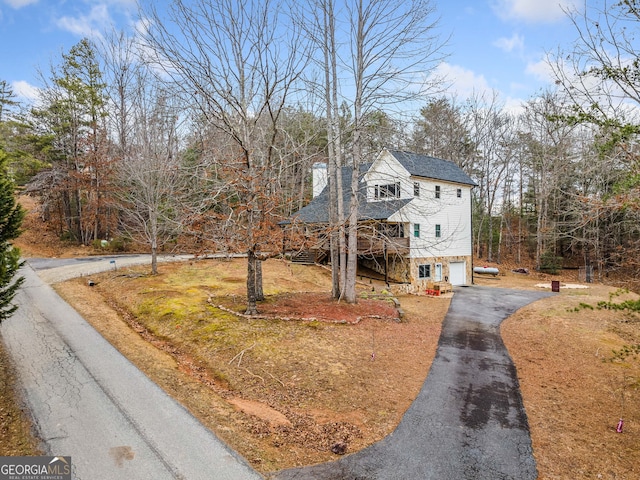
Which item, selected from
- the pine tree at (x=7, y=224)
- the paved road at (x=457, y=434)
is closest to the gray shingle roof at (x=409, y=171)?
the paved road at (x=457, y=434)

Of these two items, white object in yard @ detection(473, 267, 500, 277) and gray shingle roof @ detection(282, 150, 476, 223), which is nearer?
gray shingle roof @ detection(282, 150, 476, 223)

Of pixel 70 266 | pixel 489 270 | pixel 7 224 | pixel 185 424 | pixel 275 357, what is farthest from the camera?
pixel 489 270

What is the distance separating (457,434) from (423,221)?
16866 millimetres

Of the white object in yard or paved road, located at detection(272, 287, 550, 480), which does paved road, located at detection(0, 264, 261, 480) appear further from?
the white object in yard

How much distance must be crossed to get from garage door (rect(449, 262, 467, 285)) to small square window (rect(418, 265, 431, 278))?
222cm

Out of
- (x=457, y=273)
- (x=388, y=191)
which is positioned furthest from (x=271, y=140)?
(x=457, y=273)

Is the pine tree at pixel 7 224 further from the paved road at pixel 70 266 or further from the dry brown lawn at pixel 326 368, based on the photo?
the paved road at pixel 70 266

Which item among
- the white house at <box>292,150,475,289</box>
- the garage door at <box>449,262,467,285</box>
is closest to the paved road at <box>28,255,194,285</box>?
the white house at <box>292,150,475,289</box>

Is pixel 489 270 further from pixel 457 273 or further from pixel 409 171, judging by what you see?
pixel 409 171

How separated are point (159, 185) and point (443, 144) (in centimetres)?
2658

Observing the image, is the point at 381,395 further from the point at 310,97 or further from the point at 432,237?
A: the point at 432,237

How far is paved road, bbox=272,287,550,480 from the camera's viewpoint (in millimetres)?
4738

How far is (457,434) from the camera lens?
5.72 metres

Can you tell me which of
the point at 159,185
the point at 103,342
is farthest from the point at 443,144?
the point at 103,342
